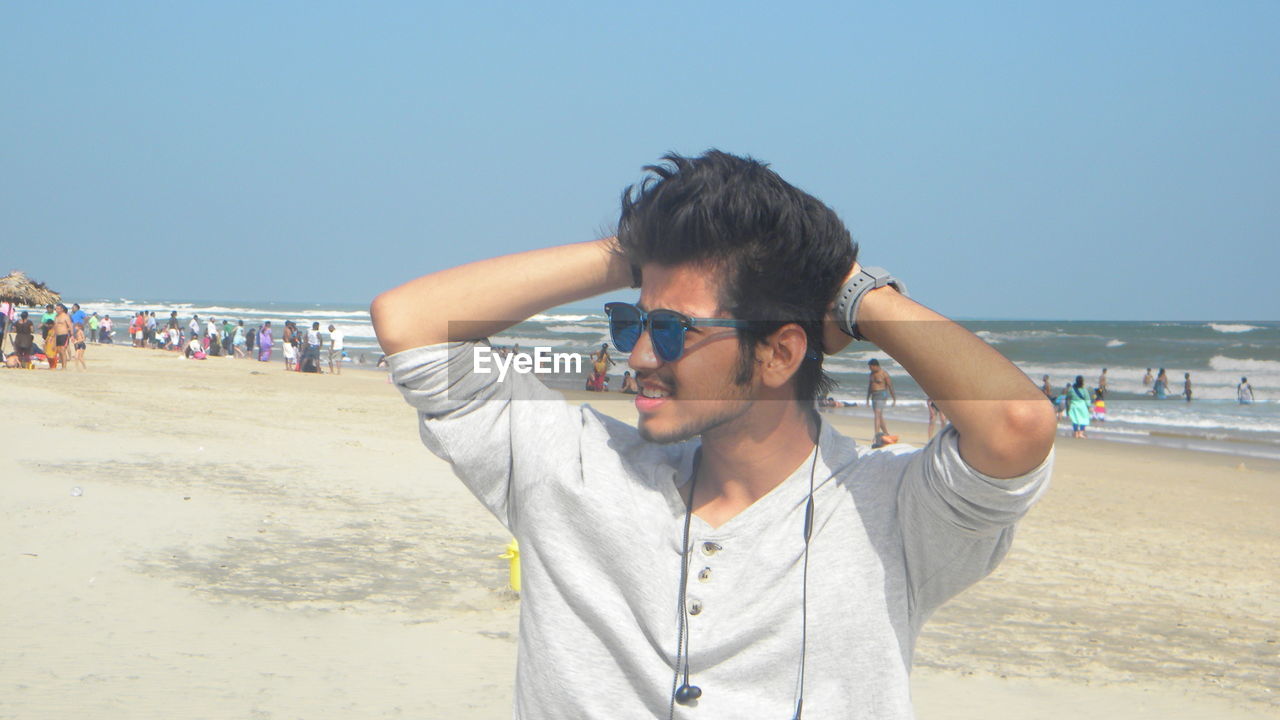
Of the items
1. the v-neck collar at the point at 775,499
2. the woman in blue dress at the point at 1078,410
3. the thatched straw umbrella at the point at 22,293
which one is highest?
the v-neck collar at the point at 775,499

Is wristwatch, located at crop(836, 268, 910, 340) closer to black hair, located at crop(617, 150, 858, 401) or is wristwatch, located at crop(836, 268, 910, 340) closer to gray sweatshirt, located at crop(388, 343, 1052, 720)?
black hair, located at crop(617, 150, 858, 401)

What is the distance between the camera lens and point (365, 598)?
648 cm

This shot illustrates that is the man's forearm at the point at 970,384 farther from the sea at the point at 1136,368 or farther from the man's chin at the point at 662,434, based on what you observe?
the sea at the point at 1136,368

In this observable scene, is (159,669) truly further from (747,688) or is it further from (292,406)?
(292,406)

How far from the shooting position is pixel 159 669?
199 inches

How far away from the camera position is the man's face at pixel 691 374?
1708 mm

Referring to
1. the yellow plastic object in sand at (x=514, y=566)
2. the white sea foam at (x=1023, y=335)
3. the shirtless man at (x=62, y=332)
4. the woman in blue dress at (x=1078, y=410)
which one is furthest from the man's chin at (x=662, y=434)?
the white sea foam at (x=1023, y=335)

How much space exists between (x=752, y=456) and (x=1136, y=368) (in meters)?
46.6

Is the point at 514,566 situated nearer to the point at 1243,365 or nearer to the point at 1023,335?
the point at 1243,365

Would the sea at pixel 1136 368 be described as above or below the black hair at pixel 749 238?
below

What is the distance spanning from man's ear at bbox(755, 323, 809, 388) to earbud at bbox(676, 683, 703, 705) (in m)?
0.48

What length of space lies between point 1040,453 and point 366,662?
4.54 metres

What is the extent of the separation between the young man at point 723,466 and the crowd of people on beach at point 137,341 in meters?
24.2

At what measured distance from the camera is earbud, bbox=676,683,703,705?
5.30ft
